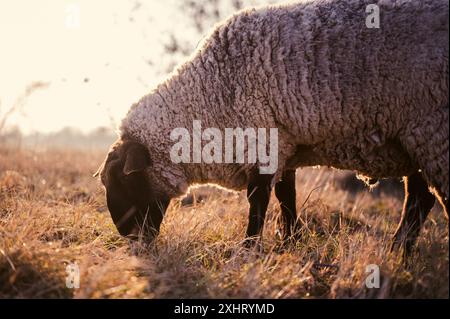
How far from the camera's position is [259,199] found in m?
3.90

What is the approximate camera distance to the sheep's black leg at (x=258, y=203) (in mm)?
3891

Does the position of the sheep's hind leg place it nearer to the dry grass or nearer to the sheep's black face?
the dry grass

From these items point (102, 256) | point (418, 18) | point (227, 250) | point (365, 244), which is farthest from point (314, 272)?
point (418, 18)

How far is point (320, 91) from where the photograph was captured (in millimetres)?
3648

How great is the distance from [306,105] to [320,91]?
5.9 inches

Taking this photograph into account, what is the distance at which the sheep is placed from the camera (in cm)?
333

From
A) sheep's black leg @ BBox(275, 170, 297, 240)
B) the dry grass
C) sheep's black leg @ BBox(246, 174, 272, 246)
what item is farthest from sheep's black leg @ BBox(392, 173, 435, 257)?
sheep's black leg @ BBox(246, 174, 272, 246)

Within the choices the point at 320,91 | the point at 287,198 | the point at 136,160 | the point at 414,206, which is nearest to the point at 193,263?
the point at 136,160

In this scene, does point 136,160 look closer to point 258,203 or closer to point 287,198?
point 258,203

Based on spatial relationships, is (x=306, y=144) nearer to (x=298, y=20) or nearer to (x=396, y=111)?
(x=396, y=111)

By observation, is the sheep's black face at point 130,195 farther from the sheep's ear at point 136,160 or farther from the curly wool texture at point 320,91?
the curly wool texture at point 320,91

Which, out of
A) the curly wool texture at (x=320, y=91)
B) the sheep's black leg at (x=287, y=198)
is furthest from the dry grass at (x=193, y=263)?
the curly wool texture at (x=320, y=91)
